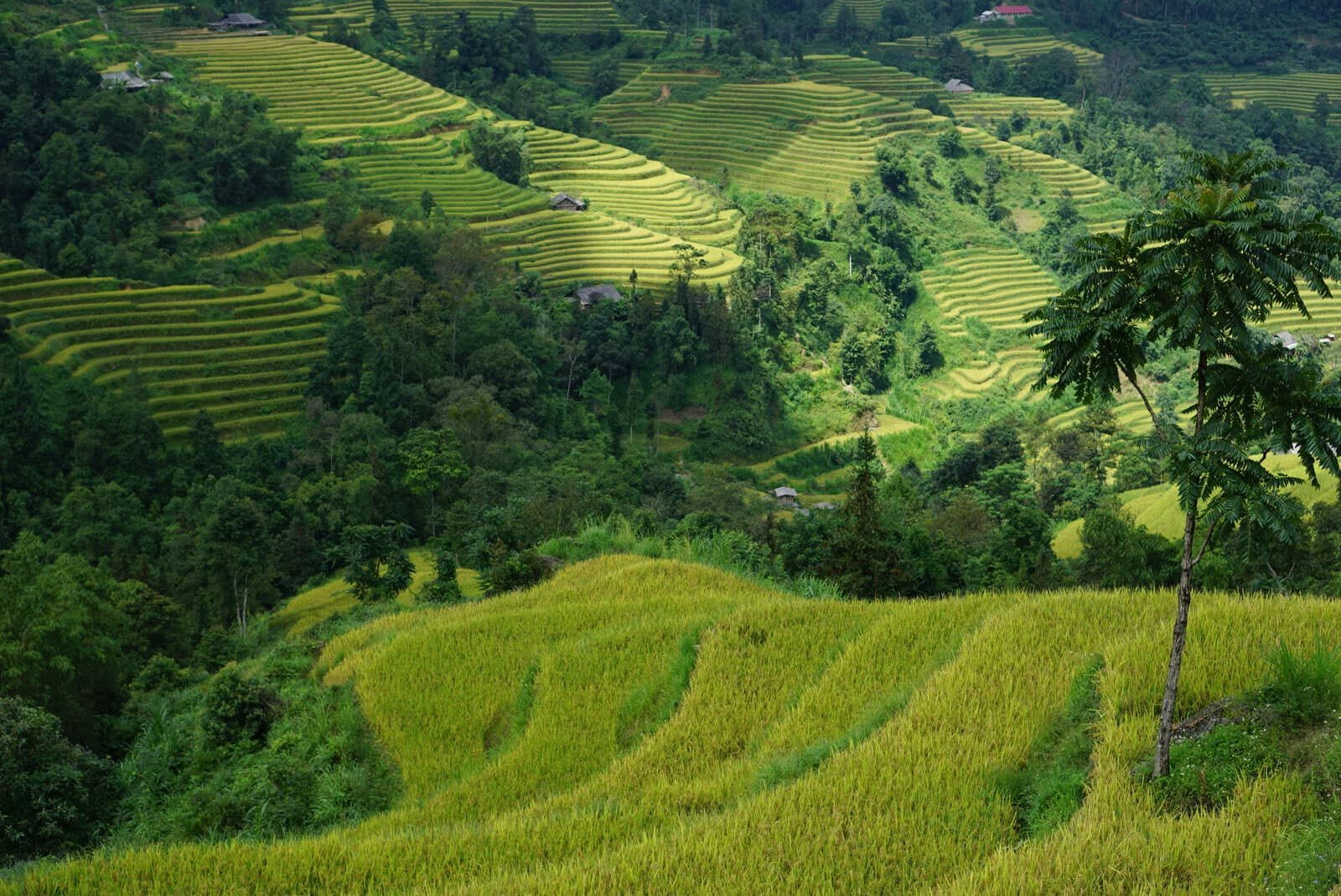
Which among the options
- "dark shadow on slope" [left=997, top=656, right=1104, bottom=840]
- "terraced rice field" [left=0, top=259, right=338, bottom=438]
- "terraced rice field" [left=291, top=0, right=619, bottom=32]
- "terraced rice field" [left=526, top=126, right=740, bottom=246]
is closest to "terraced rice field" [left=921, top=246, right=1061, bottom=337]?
"terraced rice field" [left=526, top=126, right=740, bottom=246]

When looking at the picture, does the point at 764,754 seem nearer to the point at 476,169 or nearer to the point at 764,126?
the point at 476,169

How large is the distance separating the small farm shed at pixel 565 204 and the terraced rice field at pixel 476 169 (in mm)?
462

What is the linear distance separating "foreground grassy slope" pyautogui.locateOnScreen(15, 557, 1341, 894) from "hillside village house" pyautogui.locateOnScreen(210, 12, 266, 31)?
4964 cm

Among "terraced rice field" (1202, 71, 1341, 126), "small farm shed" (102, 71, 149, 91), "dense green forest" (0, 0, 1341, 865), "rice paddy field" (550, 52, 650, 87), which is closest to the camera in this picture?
"dense green forest" (0, 0, 1341, 865)

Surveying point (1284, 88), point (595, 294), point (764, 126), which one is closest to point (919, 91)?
point (764, 126)

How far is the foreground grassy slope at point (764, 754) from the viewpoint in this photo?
5.40 meters

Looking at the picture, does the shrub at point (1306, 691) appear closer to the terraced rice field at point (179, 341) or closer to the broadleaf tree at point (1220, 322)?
the broadleaf tree at point (1220, 322)

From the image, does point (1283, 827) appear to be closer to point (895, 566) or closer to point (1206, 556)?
point (895, 566)

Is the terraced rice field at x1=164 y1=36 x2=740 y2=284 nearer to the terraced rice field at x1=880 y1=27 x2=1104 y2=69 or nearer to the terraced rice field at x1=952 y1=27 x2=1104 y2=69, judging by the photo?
the terraced rice field at x1=880 y1=27 x2=1104 y2=69

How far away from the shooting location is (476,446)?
27062mm

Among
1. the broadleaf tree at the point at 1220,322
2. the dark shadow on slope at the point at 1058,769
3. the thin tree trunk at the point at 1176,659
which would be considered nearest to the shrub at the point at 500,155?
the dark shadow on slope at the point at 1058,769

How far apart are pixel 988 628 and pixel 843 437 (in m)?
29.8

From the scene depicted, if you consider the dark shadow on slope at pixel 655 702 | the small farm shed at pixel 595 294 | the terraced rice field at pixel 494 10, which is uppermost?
the terraced rice field at pixel 494 10

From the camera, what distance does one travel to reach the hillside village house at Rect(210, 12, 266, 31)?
51938mm
